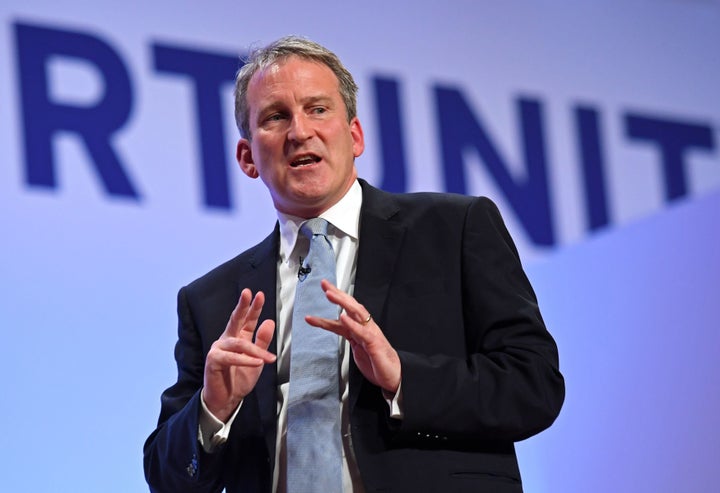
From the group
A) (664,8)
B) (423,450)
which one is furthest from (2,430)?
(664,8)

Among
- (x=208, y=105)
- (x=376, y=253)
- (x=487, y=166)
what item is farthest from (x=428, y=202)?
(x=487, y=166)

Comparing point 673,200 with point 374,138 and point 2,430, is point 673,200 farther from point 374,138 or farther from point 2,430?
point 2,430

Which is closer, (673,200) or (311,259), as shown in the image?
(311,259)

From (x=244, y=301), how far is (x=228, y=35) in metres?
2.23

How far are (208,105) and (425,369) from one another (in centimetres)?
215

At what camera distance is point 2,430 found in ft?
10.1

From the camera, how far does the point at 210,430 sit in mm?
1898

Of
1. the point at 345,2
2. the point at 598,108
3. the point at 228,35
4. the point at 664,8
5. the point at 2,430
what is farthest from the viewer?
the point at 664,8

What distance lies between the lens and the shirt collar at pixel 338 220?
207 centimetres

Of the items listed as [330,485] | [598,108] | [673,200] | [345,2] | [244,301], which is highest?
[345,2]

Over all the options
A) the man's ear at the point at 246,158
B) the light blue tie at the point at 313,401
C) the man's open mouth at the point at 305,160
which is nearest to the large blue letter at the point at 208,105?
the man's ear at the point at 246,158

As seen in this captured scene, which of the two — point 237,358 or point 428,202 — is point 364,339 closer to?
point 237,358

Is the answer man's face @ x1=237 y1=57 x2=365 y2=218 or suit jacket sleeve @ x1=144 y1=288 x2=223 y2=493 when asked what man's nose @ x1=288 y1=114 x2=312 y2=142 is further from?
suit jacket sleeve @ x1=144 y1=288 x2=223 y2=493

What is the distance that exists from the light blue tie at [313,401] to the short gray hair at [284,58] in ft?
1.41
